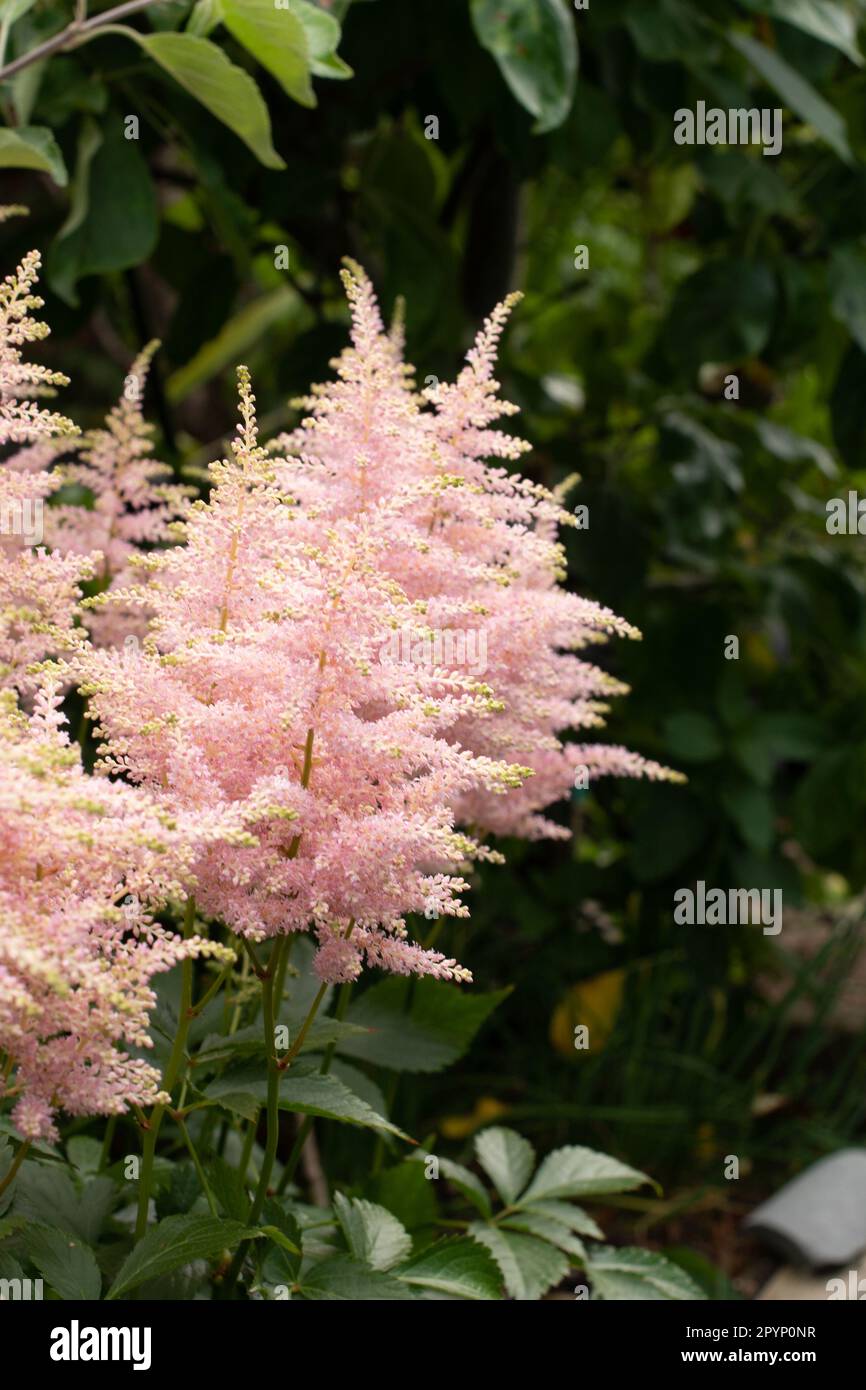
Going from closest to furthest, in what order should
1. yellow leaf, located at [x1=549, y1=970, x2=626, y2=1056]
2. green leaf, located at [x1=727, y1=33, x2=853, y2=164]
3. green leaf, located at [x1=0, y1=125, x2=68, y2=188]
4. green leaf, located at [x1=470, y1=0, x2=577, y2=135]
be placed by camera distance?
green leaf, located at [x1=0, y1=125, x2=68, y2=188] → green leaf, located at [x1=470, y1=0, x2=577, y2=135] → green leaf, located at [x1=727, y1=33, x2=853, y2=164] → yellow leaf, located at [x1=549, y1=970, x2=626, y2=1056]

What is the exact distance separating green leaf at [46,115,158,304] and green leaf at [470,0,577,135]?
36cm

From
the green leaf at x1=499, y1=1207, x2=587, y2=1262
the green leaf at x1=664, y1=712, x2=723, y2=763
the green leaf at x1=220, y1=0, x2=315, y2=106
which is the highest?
the green leaf at x1=220, y1=0, x2=315, y2=106

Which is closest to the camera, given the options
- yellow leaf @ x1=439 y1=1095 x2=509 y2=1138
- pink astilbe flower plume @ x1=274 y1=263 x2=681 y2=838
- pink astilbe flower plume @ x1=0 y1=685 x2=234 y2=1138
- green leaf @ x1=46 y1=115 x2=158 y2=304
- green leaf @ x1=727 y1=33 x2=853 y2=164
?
pink astilbe flower plume @ x1=0 y1=685 x2=234 y2=1138

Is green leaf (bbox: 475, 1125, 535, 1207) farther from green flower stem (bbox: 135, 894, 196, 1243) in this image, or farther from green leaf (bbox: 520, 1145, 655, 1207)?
A: green flower stem (bbox: 135, 894, 196, 1243)

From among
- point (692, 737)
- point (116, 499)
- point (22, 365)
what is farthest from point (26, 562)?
point (692, 737)

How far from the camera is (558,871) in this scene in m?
2.09

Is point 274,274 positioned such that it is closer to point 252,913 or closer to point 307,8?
point 307,8

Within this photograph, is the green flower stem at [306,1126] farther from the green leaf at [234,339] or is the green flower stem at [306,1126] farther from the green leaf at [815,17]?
the green leaf at [234,339]

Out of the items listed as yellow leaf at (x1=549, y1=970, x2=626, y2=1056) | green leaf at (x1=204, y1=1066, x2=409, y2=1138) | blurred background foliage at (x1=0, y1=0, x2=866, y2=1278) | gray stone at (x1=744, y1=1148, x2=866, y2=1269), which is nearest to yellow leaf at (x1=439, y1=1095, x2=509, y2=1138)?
blurred background foliage at (x1=0, y1=0, x2=866, y2=1278)

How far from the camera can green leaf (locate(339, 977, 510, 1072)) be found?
1101 millimetres

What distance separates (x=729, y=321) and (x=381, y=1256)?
4.02ft

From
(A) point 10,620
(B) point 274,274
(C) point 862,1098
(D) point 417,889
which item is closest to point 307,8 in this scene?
(A) point 10,620

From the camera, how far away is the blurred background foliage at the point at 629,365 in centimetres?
155

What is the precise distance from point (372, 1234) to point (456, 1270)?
0.07 metres
